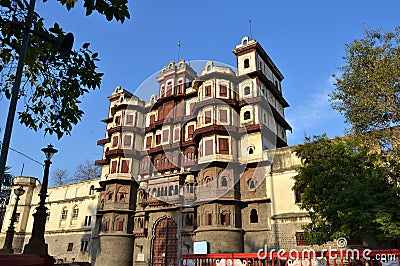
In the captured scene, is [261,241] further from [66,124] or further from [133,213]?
[66,124]

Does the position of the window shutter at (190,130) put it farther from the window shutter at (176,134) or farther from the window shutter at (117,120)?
the window shutter at (117,120)

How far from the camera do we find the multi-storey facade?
25828mm

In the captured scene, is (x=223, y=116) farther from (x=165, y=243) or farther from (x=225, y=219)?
(x=165, y=243)

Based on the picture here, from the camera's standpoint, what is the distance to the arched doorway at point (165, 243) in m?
29.2

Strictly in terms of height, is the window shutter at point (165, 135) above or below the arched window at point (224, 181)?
above

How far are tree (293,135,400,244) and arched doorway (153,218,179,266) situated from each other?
1563 centimetres

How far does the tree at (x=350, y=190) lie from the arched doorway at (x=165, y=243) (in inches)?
615

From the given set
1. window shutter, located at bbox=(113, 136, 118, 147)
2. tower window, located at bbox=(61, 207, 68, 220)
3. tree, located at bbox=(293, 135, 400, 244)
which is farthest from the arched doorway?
tower window, located at bbox=(61, 207, 68, 220)

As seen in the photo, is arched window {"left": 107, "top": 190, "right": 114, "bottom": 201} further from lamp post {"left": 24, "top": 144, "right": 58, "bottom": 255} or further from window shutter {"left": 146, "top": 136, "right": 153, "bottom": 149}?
lamp post {"left": 24, "top": 144, "right": 58, "bottom": 255}

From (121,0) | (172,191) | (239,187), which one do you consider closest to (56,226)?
(172,191)

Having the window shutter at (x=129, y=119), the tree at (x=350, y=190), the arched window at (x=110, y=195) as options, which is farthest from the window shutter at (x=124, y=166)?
the tree at (x=350, y=190)

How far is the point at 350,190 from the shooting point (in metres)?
14.8

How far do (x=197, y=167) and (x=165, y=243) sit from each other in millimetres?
8247

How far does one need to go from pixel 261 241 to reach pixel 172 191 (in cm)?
988
